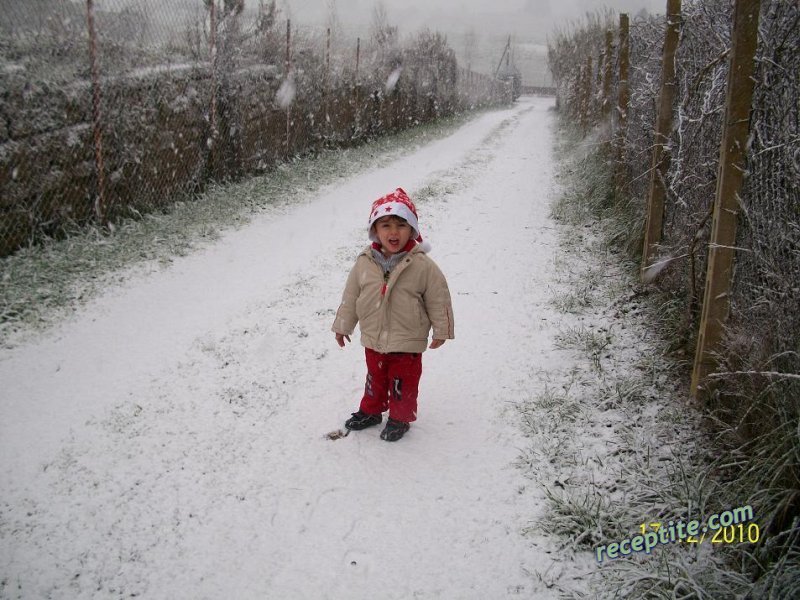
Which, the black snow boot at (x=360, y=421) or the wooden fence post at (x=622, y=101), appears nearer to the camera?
the black snow boot at (x=360, y=421)

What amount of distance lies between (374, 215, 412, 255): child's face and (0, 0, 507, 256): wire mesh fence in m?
4.43

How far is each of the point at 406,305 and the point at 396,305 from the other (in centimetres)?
6

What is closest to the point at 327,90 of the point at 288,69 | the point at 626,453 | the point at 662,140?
the point at 288,69

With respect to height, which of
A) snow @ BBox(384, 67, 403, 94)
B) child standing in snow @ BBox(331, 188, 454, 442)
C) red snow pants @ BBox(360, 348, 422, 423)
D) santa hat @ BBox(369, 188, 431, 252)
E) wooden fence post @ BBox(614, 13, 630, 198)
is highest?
snow @ BBox(384, 67, 403, 94)

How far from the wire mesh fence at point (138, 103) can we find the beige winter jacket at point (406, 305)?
442 centimetres

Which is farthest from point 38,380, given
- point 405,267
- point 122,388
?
point 405,267

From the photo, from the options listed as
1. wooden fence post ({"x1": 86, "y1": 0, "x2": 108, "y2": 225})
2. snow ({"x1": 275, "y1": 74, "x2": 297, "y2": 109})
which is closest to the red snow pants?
wooden fence post ({"x1": 86, "y1": 0, "x2": 108, "y2": 225})

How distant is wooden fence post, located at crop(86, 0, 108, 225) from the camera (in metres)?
5.98

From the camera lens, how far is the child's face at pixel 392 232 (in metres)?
2.93

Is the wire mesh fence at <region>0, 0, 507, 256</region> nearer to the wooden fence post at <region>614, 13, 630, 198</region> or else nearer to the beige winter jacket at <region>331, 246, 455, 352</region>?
the beige winter jacket at <region>331, 246, 455, 352</region>

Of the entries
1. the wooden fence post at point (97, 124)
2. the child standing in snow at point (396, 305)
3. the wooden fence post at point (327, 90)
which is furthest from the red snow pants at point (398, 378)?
the wooden fence post at point (327, 90)

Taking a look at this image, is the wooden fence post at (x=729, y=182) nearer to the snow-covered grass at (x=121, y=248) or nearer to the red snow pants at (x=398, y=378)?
the red snow pants at (x=398, y=378)

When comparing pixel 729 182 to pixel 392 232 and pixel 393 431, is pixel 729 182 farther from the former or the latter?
pixel 393 431

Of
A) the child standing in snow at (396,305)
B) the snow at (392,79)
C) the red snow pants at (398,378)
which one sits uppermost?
the snow at (392,79)
